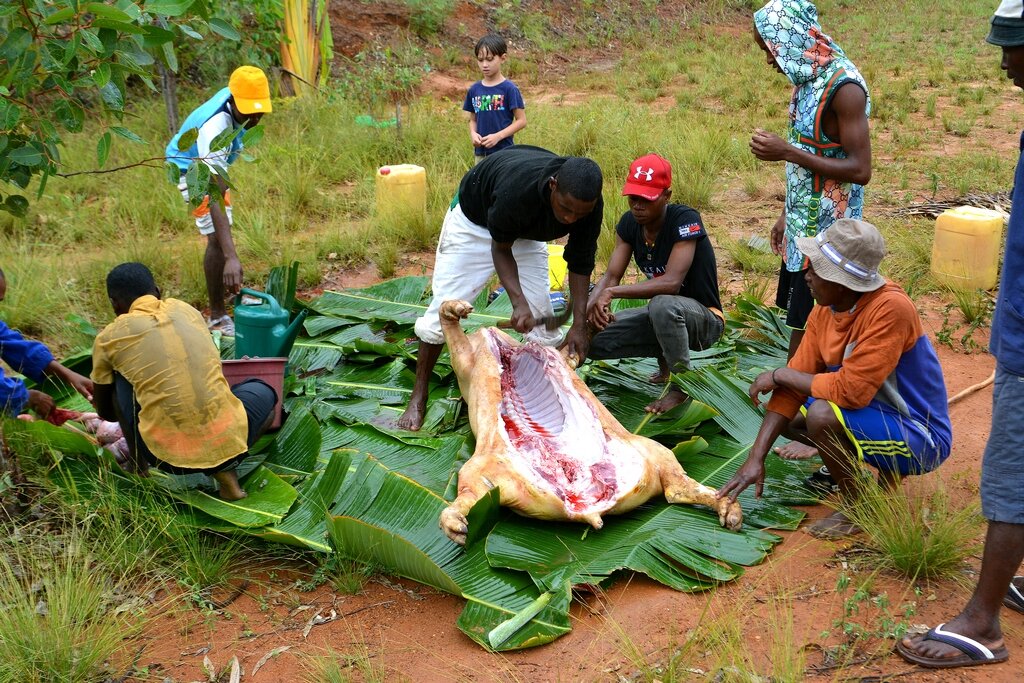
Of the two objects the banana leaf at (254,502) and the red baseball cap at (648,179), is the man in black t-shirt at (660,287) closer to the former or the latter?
the red baseball cap at (648,179)

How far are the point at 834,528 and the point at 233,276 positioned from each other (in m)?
3.75

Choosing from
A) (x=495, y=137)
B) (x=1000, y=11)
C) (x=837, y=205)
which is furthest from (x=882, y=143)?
(x=1000, y=11)

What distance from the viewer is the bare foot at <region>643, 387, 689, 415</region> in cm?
439

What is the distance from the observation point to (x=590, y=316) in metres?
4.36

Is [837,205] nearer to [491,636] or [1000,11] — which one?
[1000,11]

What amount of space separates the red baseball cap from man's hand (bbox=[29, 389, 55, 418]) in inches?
116

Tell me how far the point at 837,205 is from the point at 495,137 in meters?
3.55

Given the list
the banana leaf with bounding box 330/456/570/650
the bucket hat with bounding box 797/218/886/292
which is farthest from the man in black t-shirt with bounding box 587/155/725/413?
the banana leaf with bounding box 330/456/570/650

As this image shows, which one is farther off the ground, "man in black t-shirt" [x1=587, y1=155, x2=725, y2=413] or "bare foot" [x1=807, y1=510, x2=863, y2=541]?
"man in black t-shirt" [x1=587, y1=155, x2=725, y2=413]

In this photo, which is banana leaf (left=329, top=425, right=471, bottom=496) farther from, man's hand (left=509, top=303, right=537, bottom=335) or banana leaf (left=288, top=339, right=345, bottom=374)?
banana leaf (left=288, top=339, right=345, bottom=374)

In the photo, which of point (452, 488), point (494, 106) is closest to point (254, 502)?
point (452, 488)

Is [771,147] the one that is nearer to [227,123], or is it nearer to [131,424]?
[131,424]

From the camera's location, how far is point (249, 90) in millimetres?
5422

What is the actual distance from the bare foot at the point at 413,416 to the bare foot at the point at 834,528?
1.93 metres
